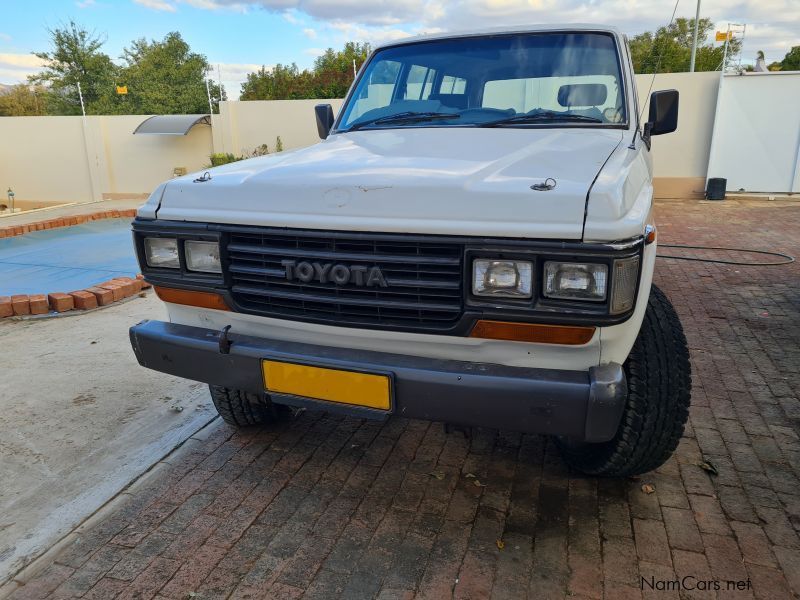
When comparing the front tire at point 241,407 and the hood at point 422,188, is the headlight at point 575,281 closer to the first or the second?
the hood at point 422,188

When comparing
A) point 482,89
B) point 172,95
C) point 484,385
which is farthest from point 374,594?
point 172,95

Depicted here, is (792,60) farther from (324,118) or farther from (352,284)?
(352,284)

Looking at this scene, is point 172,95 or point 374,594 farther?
point 172,95

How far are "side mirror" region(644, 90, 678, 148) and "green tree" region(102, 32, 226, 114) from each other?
32113mm

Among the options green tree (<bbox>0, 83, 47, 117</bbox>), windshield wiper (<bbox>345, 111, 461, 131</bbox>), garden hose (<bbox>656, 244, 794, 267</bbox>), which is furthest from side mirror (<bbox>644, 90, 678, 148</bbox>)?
green tree (<bbox>0, 83, 47, 117</bbox>)

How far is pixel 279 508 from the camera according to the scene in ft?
8.43

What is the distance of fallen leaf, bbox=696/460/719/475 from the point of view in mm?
2750

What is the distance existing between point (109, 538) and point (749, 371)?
3.83 m

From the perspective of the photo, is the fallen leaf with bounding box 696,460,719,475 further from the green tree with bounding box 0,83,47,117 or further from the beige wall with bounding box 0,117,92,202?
the green tree with bounding box 0,83,47,117

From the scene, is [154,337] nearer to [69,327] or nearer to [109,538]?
[109,538]

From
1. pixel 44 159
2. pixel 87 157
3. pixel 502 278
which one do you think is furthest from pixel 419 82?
pixel 44 159

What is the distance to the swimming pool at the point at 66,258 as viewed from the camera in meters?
7.58

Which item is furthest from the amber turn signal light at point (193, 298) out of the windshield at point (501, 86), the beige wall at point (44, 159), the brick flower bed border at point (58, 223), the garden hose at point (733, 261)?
the beige wall at point (44, 159)

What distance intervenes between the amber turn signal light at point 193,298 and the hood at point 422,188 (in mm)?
315
